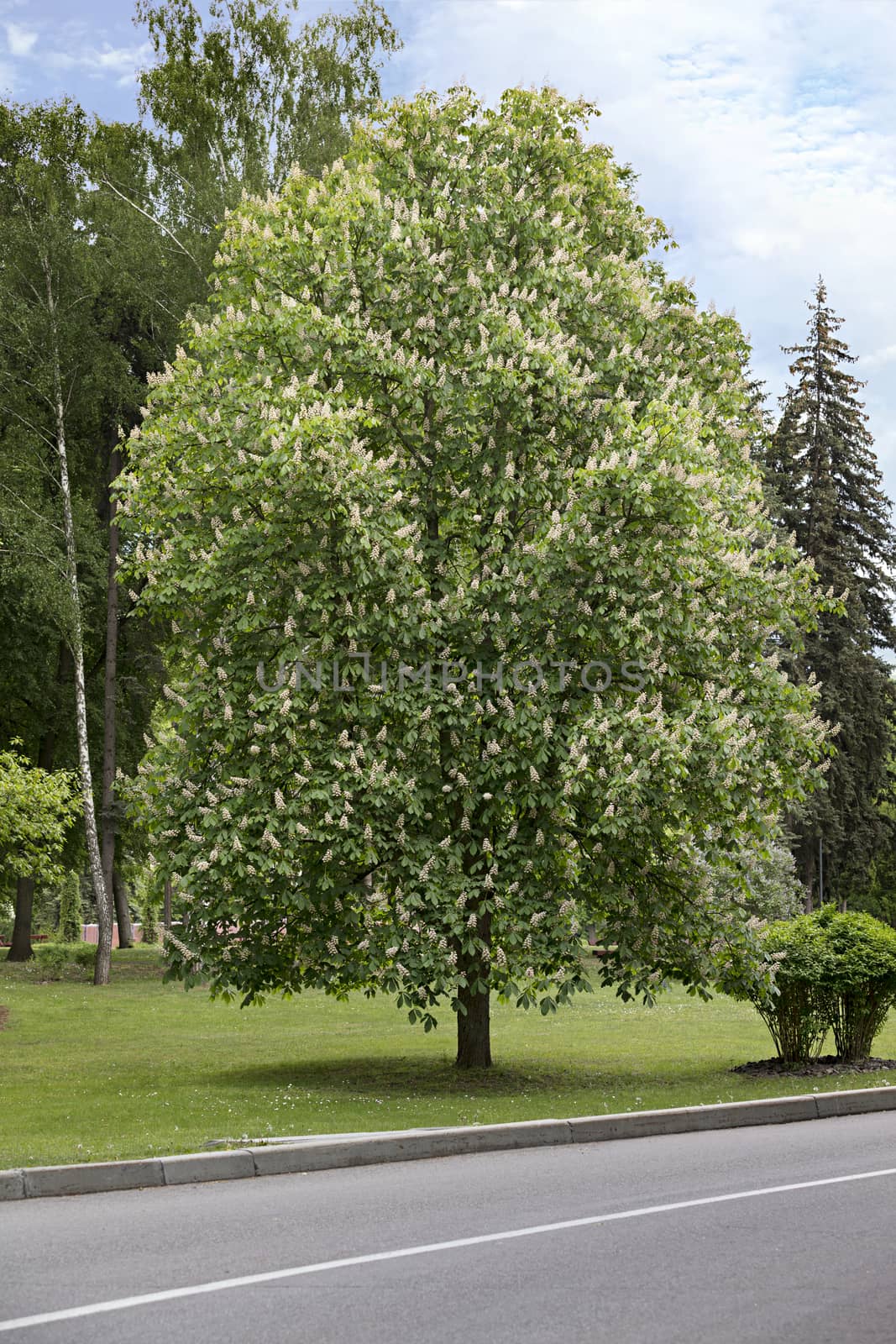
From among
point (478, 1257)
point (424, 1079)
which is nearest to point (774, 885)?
point (424, 1079)

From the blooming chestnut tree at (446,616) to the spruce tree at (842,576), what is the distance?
104 feet

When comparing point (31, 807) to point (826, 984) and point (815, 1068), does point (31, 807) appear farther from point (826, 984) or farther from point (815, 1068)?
point (826, 984)

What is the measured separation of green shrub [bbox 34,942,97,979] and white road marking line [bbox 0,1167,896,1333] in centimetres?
2710

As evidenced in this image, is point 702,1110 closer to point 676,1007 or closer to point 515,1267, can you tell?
point 515,1267

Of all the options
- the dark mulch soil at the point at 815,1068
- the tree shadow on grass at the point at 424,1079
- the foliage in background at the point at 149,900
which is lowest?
the tree shadow on grass at the point at 424,1079

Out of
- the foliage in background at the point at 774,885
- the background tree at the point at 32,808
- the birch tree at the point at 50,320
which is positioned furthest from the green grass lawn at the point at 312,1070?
the birch tree at the point at 50,320

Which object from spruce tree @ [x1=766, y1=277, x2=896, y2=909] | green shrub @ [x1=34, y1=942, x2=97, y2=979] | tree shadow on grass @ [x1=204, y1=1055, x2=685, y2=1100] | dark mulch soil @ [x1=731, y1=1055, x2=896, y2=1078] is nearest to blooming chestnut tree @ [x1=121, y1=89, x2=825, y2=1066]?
tree shadow on grass @ [x1=204, y1=1055, x2=685, y2=1100]

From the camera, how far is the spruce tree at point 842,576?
154ft

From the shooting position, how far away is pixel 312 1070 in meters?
16.9

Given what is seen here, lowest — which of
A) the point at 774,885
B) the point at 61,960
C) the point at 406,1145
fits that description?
the point at 406,1145

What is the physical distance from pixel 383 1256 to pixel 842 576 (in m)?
42.6

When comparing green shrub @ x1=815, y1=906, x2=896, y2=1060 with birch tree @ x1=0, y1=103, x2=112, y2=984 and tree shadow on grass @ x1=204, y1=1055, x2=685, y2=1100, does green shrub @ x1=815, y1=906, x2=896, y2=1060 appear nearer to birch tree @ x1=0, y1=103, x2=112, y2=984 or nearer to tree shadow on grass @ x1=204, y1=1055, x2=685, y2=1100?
tree shadow on grass @ x1=204, y1=1055, x2=685, y2=1100

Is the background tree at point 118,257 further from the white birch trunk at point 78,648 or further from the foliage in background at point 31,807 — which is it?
the foliage in background at point 31,807

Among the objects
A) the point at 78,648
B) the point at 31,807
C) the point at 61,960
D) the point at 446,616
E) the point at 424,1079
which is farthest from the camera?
the point at 61,960
